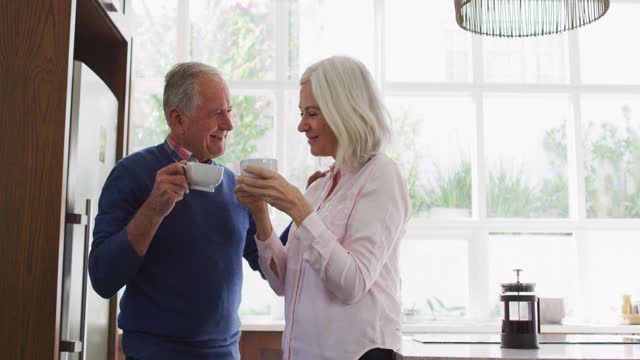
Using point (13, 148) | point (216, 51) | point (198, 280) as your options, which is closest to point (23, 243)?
point (13, 148)

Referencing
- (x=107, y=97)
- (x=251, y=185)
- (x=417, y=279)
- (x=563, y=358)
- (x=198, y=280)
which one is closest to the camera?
(x=251, y=185)

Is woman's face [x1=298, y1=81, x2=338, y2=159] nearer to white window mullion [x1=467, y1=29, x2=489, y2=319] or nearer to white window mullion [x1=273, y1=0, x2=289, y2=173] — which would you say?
white window mullion [x1=273, y1=0, x2=289, y2=173]

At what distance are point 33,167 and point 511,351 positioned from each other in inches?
55.1

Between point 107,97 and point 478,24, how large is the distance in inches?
61.4

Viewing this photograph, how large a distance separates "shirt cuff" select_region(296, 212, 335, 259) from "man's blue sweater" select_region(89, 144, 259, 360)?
0.46 meters

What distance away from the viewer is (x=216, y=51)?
499cm

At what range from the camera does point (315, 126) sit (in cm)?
180

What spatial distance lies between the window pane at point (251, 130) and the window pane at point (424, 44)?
3.01 feet

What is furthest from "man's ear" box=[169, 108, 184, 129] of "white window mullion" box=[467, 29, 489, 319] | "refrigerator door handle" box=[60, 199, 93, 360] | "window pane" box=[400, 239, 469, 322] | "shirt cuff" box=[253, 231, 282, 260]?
"white window mullion" box=[467, 29, 489, 319]

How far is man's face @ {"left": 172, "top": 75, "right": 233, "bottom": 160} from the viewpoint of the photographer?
209 centimetres

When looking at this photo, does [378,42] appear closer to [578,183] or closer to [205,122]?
[578,183]

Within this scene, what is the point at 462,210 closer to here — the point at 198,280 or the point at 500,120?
the point at 500,120

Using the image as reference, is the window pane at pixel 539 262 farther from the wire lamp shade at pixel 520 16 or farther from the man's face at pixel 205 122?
the man's face at pixel 205 122

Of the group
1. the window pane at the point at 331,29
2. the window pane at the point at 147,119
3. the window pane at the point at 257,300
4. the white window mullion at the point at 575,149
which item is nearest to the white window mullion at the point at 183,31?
the window pane at the point at 147,119
